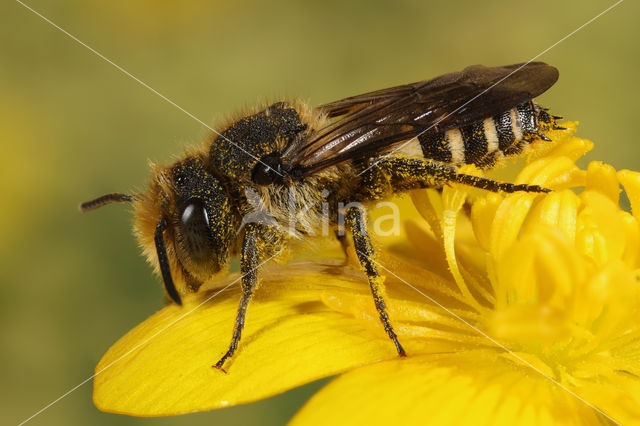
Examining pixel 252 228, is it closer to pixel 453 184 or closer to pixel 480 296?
pixel 453 184

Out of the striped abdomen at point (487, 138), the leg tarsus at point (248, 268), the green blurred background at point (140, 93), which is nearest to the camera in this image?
the leg tarsus at point (248, 268)

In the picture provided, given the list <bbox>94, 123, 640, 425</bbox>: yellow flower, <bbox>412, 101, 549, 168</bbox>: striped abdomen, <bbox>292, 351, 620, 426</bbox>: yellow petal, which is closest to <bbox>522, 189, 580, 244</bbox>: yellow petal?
<bbox>94, 123, 640, 425</bbox>: yellow flower

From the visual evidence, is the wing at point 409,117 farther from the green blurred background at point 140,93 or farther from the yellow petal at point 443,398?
the green blurred background at point 140,93

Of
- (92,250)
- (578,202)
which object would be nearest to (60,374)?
(92,250)

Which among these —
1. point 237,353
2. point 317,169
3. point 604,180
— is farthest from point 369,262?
point 604,180

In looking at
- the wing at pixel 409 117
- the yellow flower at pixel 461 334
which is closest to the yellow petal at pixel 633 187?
the yellow flower at pixel 461 334

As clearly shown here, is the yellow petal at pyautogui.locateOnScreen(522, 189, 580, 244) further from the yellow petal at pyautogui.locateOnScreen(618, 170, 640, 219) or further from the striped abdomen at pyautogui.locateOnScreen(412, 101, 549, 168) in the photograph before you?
the striped abdomen at pyautogui.locateOnScreen(412, 101, 549, 168)
